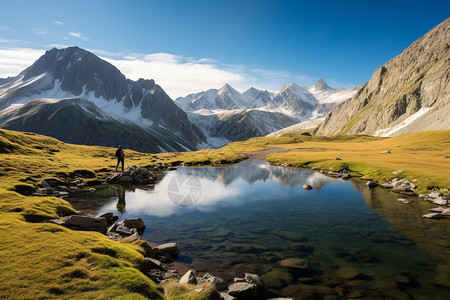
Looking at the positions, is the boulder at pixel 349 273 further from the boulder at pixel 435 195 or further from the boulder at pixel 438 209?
the boulder at pixel 435 195

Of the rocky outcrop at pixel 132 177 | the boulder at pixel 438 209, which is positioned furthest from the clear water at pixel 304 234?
the rocky outcrop at pixel 132 177

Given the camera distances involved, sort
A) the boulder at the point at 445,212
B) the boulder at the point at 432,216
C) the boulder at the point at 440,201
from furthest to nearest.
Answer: the boulder at the point at 440,201, the boulder at the point at 445,212, the boulder at the point at 432,216

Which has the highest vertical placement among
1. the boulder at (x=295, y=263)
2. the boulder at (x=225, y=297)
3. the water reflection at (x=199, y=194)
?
the boulder at (x=225, y=297)

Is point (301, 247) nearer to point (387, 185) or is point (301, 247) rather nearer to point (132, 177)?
point (387, 185)

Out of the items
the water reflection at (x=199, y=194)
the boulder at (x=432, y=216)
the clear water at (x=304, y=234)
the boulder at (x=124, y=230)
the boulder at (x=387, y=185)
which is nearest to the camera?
the clear water at (x=304, y=234)

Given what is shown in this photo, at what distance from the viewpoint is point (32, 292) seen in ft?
33.9

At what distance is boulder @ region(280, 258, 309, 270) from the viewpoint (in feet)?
61.1

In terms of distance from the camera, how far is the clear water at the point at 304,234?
16.9 metres

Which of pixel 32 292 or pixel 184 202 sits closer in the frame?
pixel 32 292

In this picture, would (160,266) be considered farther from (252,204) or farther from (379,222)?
(379,222)

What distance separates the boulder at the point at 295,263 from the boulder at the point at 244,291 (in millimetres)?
4837

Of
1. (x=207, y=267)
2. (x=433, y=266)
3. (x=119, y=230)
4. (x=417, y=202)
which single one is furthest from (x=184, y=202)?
(x=417, y=202)

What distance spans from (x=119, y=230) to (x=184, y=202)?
15496mm

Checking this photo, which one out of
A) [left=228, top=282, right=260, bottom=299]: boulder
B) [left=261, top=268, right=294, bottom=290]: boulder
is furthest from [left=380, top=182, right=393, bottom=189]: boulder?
[left=228, top=282, right=260, bottom=299]: boulder
